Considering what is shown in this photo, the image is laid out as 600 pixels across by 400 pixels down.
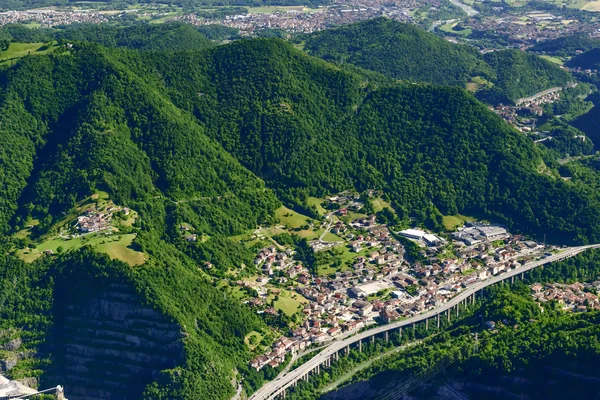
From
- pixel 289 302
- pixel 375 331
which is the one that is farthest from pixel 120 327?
pixel 375 331

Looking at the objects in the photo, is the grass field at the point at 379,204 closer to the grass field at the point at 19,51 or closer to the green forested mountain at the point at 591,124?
the grass field at the point at 19,51

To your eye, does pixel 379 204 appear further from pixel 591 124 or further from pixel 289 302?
pixel 591 124

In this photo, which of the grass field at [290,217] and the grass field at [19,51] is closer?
the grass field at [290,217]

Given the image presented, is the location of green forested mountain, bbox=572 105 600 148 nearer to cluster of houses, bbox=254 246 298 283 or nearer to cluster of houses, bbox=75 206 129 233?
cluster of houses, bbox=254 246 298 283

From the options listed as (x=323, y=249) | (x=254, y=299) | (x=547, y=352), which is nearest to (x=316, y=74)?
(x=323, y=249)

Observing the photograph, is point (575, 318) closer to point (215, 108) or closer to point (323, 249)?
point (323, 249)

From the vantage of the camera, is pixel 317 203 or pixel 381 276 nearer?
pixel 381 276

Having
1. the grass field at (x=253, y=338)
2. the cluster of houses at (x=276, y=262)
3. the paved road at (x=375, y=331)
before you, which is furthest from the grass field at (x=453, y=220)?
the grass field at (x=253, y=338)
